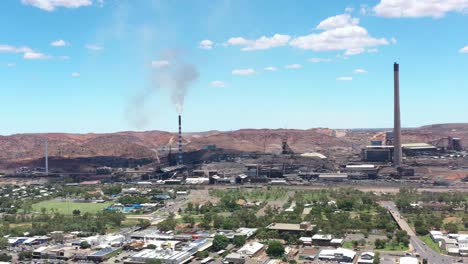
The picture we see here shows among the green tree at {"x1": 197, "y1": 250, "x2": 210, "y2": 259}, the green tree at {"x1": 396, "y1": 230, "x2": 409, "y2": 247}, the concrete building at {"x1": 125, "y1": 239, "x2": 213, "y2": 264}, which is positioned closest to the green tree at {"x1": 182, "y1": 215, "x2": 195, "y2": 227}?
the concrete building at {"x1": 125, "y1": 239, "x2": 213, "y2": 264}

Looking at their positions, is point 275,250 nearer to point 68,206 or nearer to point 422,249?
point 422,249

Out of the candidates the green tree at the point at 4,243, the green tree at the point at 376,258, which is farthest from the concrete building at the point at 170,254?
the green tree at the point at 376,258

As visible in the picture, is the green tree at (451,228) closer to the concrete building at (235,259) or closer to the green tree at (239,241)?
the green tree at (239,241)

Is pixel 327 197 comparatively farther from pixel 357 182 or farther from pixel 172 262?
pixel 172 262

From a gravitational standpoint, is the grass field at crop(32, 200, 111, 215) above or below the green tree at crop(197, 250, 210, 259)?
above

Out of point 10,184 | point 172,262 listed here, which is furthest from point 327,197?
point 10,184

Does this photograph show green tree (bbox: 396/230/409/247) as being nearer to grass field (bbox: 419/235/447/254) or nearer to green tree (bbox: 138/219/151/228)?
grass field (bbox: 419/235/447/254)

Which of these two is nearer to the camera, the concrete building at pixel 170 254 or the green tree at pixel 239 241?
the concrete building at pixel 170 254

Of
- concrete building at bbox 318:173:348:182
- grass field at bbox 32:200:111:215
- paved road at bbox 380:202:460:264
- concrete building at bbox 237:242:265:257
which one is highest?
concrete building at bbox 318:173:348:182
